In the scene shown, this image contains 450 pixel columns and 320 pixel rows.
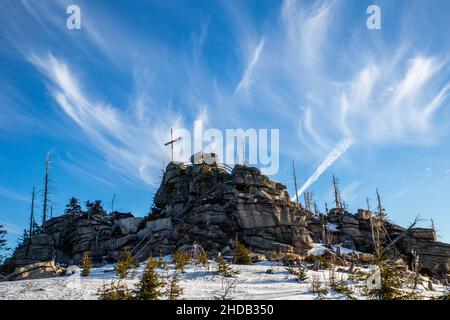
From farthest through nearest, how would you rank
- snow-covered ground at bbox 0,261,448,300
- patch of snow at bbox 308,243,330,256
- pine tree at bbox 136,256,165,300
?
patch of snow at bbox 308,243,330,256
snow-covered ground at bbox 0,261,448,300
pine tree at bbox 136,256,165,300

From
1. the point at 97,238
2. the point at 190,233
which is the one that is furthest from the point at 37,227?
the point at 190,233

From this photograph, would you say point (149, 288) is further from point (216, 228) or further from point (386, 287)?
point (216, 228)

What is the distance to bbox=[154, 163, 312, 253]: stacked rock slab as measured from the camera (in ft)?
99.2

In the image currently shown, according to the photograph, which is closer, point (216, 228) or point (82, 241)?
point (216, 228)

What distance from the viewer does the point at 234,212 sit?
3241 centimetres

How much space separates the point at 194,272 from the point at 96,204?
30.2 m

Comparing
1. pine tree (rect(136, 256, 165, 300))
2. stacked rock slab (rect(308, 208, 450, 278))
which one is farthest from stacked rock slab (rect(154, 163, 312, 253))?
pine tree (rect(136, 256, 165, 300))

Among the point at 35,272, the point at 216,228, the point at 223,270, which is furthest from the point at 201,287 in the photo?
the point at 216,228

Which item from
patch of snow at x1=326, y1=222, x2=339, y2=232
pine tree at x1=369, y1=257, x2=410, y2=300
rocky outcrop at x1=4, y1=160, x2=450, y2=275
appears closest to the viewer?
pine tree at x1=369, y1=257, x2=410, y2=300

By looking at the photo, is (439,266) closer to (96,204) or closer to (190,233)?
(190,233)

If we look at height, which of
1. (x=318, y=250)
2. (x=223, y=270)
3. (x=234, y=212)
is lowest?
(x=223, y=270)

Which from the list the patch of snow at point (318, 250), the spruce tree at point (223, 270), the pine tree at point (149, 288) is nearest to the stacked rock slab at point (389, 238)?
the patch of snow at point (318, 250)

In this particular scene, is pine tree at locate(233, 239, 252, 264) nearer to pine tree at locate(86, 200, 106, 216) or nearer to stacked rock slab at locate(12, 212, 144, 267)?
stacked rock slab at locate(12, 212, 144, 267)
